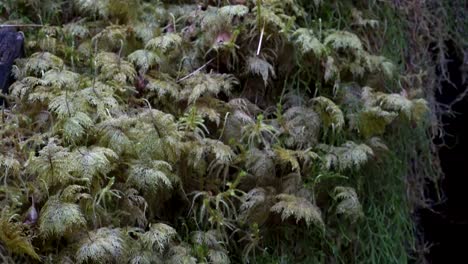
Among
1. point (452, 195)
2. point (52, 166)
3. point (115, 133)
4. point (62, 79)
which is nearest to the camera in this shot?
point (52, 166)

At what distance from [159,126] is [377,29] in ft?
4.18

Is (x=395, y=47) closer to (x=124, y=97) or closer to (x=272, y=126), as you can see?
(x=272, y=126)

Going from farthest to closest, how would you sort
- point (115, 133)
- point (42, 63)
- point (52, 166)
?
1. point (42, 63)
2. point (115, 133)
3. point (52, 166)

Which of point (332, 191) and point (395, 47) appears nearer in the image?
point (332, 191)

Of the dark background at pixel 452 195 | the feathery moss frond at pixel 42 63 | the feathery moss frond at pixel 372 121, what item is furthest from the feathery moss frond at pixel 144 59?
the dark background at pixel 452 195

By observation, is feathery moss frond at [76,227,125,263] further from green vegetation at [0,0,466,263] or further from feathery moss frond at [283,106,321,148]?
feathery moss frond at [283,106,321,148]

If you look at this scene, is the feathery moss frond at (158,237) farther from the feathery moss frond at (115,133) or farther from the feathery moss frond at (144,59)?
the feathery moss frond at (144,59)

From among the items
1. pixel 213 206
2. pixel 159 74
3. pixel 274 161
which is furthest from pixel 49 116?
pixel 274 161

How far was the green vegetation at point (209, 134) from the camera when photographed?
1.78 metres

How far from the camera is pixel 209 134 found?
2.21m

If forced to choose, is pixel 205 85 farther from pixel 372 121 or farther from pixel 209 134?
pixel 372 121

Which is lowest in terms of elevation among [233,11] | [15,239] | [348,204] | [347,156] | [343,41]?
[348,204]

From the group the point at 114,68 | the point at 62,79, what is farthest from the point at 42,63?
the point at 114,68

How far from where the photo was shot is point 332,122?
2.32 metres
